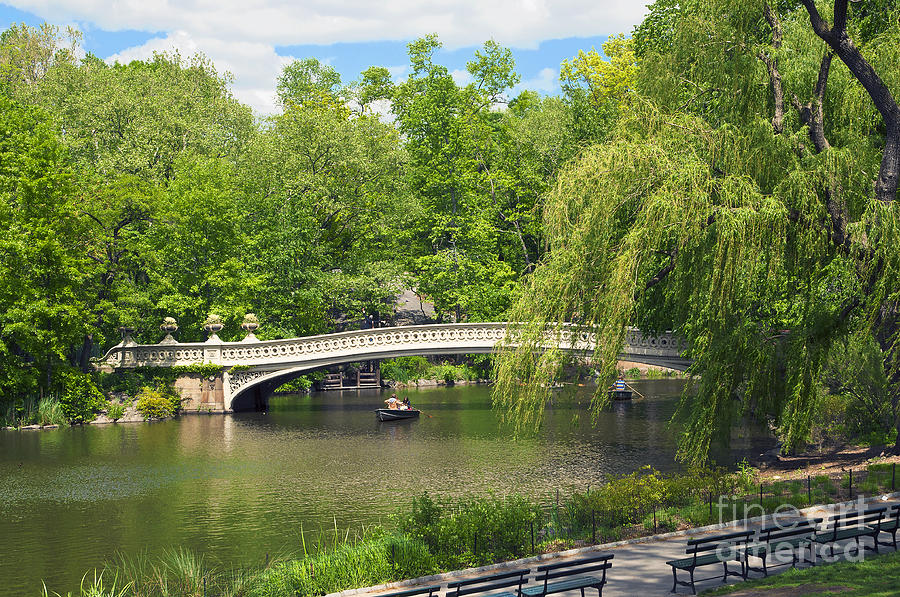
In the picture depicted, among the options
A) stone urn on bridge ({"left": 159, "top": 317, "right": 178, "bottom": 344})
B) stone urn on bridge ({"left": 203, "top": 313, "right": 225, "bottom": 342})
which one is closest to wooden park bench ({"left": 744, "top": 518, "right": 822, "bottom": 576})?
stone urn on bridge ({"left": 203, "top": 313, "right": 225, "bottom": 342})

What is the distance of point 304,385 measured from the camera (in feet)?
186

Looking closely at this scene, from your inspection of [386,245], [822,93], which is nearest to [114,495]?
[822,93]

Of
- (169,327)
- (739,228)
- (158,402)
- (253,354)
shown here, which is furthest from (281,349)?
(739,228)

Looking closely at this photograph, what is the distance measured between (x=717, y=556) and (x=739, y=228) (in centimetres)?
681

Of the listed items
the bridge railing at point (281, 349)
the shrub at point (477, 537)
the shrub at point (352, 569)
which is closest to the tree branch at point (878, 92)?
the shrub at point (477, 537)

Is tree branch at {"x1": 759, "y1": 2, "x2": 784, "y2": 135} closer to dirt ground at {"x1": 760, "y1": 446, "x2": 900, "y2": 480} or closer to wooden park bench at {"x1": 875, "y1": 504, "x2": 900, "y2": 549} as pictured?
dirt ground at {"x1": 760, "y1": 446, "x2": 900, "y2": 480}

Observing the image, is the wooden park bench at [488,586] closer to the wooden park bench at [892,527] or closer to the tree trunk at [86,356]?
the wooden park bench at [892,527]

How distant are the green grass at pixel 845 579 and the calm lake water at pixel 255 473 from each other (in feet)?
28.3

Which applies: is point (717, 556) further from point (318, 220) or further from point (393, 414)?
point (318, 220)

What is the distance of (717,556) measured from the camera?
1329 centimetres

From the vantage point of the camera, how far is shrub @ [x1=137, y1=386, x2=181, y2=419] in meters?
41.6

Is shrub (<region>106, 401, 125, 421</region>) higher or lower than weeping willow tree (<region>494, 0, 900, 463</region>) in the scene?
lower

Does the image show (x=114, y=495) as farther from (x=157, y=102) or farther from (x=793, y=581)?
(x=157, y=102)

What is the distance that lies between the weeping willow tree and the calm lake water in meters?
3.66
